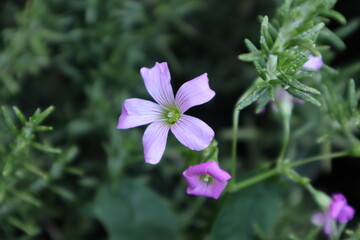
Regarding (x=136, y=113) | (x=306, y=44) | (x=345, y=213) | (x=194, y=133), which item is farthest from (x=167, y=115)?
(x=345, y=213)

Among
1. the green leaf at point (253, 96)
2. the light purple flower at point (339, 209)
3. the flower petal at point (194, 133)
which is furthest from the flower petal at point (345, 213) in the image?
the flower petal at point (194, 133)

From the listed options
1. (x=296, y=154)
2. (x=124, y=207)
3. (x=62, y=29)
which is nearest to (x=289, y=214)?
(x=296, y=154)

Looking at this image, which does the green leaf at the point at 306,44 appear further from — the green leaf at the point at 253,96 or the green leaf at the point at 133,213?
the green leaf at the point at 133,213

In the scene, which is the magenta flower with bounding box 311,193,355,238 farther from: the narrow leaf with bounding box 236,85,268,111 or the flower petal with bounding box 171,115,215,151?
the flower petal with bounding box 171,115,215,151

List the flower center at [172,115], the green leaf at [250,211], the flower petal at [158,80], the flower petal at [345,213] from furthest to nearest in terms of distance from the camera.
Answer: the green leaf at [250,211]
the flower petal at [345,213]
the flower center at [172,115]
the flower petal at [158,80]

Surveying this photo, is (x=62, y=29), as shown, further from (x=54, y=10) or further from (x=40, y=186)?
(x=40, y=186)

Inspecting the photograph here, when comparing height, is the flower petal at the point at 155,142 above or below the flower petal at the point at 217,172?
above

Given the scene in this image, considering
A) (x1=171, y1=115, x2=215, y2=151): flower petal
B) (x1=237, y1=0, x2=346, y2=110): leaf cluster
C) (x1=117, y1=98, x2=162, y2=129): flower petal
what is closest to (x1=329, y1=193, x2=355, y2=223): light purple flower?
(x1=237, y1=0, x2=346, y2=110): leaf cluster
